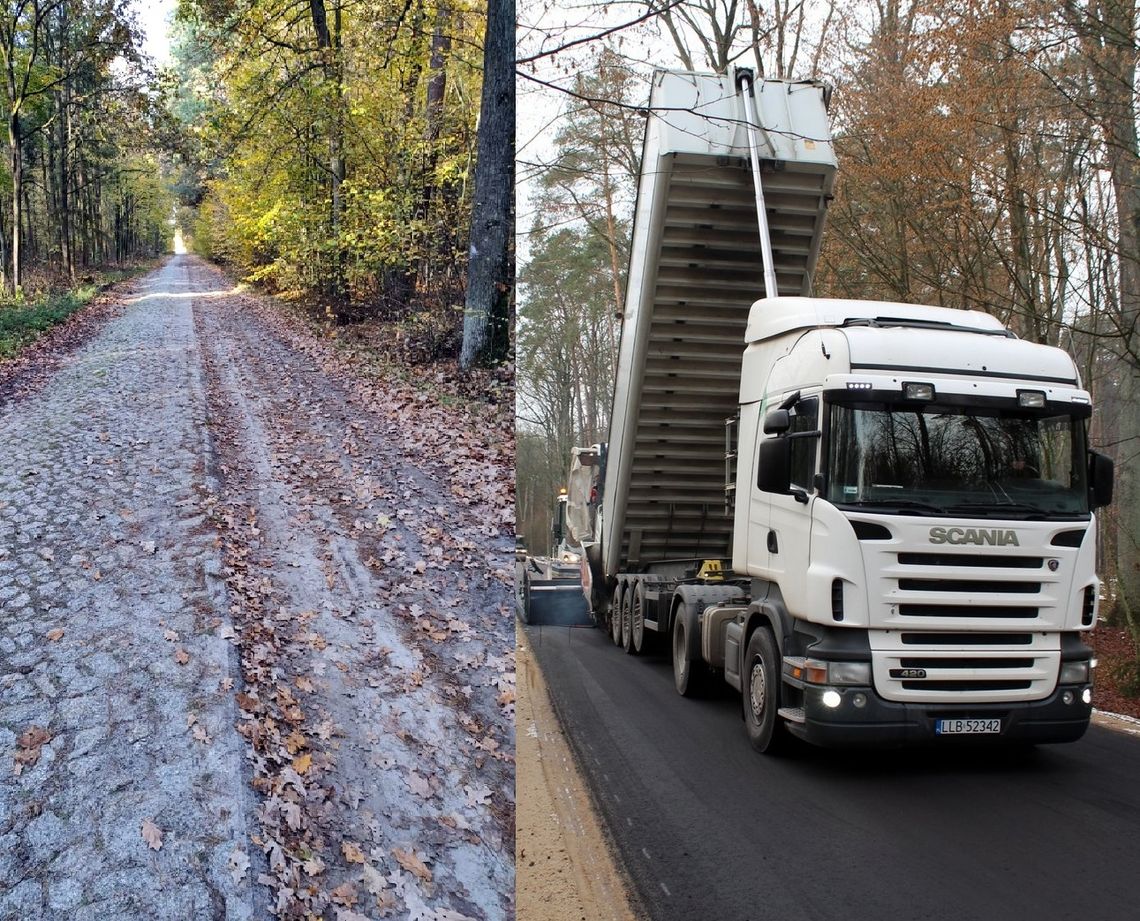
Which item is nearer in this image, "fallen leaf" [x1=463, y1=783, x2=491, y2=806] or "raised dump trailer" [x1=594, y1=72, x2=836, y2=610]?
"fallen leaf" [x1=463, y1=783, x2=491, y2=806]

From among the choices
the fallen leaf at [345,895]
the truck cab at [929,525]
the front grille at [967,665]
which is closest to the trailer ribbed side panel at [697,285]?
the truck cab at [929,525]

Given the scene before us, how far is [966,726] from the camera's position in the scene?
3531 mm

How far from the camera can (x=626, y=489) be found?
5.42 metres

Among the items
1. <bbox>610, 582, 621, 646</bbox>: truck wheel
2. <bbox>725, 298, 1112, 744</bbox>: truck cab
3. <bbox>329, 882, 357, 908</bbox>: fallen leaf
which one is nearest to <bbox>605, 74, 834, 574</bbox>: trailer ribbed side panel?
<bbox>610, 582, 621, 646</bbox>: truck wheel

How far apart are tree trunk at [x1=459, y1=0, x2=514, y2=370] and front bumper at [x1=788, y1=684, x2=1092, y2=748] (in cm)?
211

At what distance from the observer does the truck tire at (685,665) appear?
5.39 meters

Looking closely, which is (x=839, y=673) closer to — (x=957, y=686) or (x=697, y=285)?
(x=957, y=686)

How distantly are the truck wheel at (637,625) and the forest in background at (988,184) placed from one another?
4.58 feet

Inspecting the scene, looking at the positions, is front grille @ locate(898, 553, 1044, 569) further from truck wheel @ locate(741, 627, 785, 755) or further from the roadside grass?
the roadside grass

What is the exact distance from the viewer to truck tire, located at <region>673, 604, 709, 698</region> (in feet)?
17.7

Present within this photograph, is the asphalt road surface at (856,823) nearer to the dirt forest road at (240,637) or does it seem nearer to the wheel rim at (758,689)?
the wheel rim at (758,689)

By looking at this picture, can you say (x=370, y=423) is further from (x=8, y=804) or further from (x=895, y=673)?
(x=895, y=673)

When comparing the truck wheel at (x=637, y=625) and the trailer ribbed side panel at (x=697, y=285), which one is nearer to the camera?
the trailer ribbed side panel at (x=697, y=285)

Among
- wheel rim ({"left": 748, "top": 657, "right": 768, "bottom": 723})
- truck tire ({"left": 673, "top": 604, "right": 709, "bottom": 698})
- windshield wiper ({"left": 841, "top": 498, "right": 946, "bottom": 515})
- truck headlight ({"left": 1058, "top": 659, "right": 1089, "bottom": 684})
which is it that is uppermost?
windshield wiper ({"left": 841, "top": 498, "right": 946, "bottom": 515})
